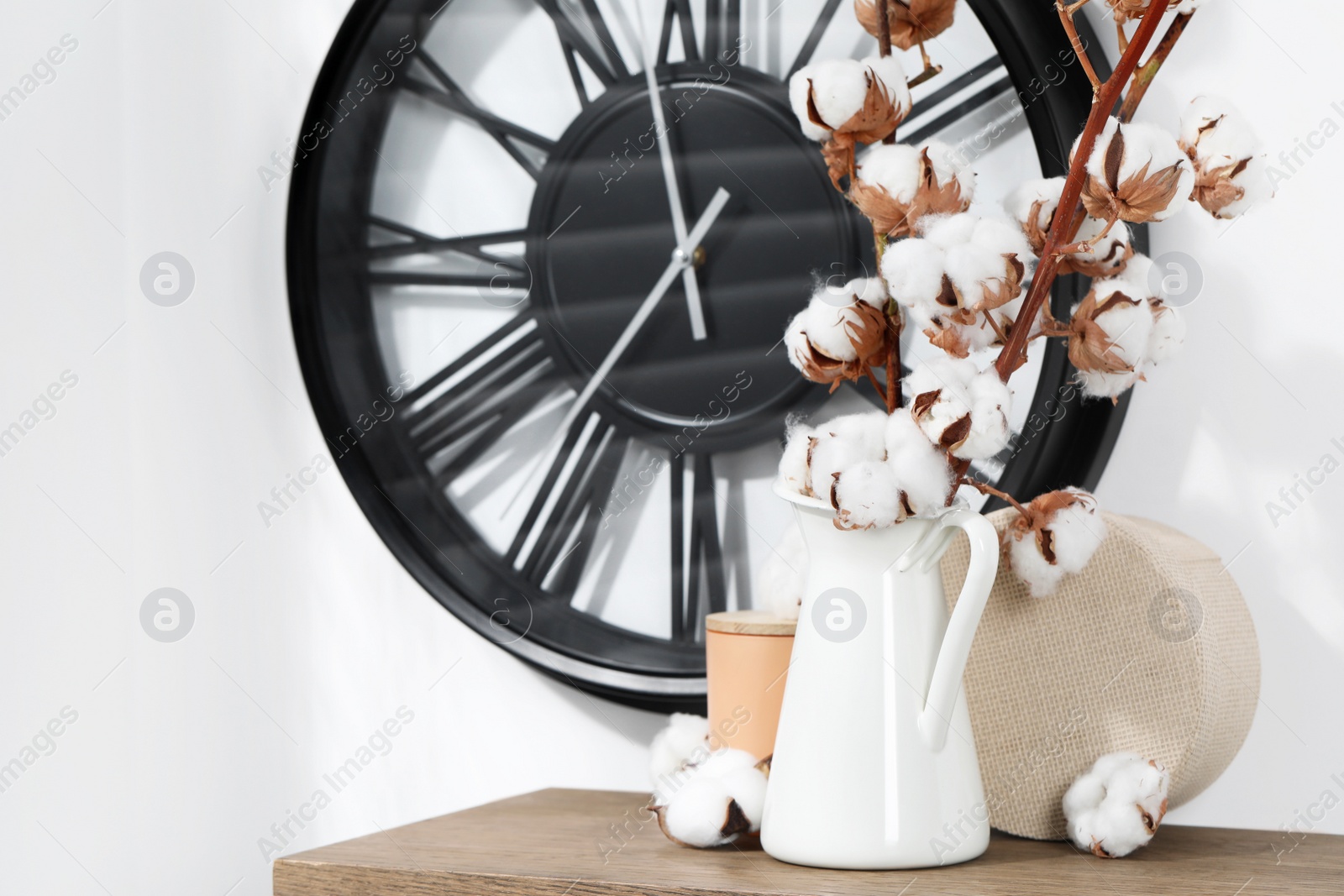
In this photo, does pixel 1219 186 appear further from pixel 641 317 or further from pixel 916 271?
pixel 641 317

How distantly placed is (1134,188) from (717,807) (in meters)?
0.39

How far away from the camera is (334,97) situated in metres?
0.96

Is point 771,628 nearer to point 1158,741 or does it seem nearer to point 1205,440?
point 1158,741

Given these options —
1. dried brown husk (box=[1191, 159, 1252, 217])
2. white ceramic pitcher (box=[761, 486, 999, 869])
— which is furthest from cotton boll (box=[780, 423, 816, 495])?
dried brown husk (box=[1191, 159, 1252, 217])

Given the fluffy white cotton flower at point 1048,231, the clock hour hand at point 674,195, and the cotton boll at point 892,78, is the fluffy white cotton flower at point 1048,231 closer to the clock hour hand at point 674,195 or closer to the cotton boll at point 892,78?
the cotton boll at point 892,78

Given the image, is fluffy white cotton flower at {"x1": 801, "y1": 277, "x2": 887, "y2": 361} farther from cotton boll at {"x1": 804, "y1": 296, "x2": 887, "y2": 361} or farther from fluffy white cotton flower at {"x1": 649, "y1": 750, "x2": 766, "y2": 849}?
fluffy white cotton flower at {"x1": 649, "y1": 750, "x2": 766, "y2": 849}

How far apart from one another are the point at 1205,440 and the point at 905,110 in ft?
1.11

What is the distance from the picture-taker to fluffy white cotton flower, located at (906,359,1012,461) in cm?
51

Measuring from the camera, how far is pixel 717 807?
620 millimetres

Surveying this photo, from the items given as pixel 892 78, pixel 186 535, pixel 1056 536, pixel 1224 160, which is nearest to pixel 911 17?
pixel 892 78

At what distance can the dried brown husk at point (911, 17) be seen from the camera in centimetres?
64

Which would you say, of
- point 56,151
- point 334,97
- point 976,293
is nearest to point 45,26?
point 56,151

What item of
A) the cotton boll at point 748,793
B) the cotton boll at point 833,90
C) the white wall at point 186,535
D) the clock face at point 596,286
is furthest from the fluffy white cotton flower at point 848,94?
the white wall at point 186,535

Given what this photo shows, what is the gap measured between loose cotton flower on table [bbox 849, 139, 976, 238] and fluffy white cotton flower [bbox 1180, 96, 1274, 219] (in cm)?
11
